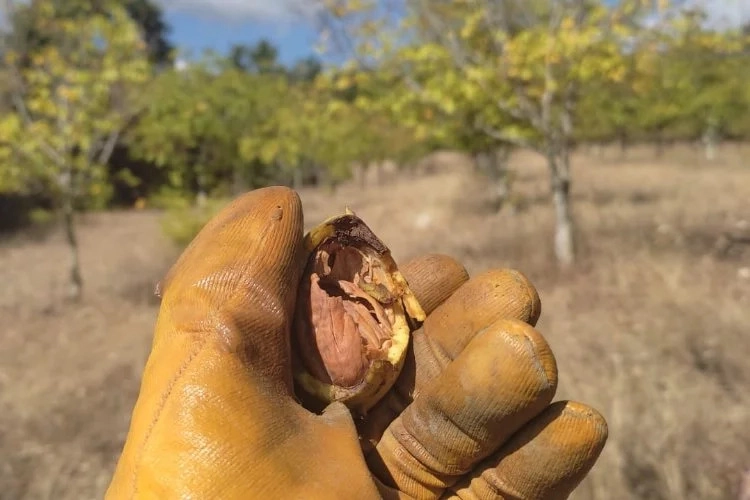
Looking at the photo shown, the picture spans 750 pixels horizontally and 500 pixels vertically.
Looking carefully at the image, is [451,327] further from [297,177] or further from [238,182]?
[297,177]

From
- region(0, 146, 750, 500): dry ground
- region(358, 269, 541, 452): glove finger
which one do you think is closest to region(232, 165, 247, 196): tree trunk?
region(0, 146, 750, 500): dry ground

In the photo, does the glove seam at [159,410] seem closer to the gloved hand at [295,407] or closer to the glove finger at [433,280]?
the gloved hand at [295,407]

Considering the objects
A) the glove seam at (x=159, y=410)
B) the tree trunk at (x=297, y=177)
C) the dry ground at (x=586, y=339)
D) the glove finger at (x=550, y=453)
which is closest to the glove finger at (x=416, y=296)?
the glove finger at (x=550, y=453)

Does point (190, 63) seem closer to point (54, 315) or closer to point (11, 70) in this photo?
point (11, 70)

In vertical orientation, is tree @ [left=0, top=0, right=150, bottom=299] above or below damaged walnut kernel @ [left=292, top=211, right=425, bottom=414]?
above

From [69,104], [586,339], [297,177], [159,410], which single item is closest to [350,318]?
[159,410]

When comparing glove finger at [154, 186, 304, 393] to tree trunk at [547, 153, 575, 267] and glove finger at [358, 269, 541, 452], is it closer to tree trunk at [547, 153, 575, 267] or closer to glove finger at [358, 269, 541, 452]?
glove finger at [358, 269, 541, 452]
